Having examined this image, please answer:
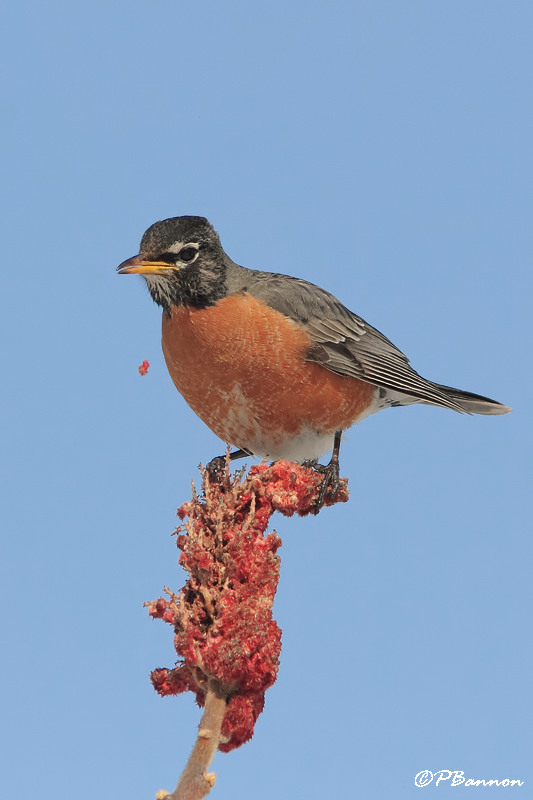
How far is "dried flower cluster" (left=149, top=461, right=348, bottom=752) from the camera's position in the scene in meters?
4.51

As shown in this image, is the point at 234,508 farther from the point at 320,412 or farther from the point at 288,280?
the point at 288,280

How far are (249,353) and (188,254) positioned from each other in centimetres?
92

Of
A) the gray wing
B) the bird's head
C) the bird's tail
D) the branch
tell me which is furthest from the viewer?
the bird's tail

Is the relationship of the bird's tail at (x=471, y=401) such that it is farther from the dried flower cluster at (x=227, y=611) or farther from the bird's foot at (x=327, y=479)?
the dried flower cluster at (x=227, y=611)

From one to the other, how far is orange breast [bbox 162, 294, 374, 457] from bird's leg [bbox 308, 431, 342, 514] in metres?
0.14

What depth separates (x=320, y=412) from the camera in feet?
24.4

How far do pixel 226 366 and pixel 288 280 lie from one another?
1.49m

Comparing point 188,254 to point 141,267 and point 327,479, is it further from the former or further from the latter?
point 327,479

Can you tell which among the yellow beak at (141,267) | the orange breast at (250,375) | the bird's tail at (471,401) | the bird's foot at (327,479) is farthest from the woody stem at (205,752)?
the bird's tail at (471,401)

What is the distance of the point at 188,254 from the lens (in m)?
7.22

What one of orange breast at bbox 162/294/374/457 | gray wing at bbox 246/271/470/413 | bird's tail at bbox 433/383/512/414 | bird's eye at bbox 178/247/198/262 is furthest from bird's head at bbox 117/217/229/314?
bird's tail at bbox 433/383/512/414

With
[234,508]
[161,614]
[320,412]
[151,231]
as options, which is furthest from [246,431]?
[161,614]

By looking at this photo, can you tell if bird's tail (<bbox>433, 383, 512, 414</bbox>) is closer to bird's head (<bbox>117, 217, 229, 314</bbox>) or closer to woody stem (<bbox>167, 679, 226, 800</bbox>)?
bird's head (<bbox>117, 217, 229, 314</bbox>)

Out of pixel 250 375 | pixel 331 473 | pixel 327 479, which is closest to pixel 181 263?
pixel 250 375
